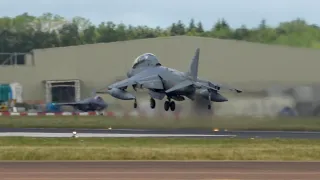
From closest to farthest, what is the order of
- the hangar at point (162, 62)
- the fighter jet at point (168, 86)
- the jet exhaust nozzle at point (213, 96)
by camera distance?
the jet exhaust nozzle at point (213, 96), the fighter jet at point (168, 86), the hangar at point (162, 62)

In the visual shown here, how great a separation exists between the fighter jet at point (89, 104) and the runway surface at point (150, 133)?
33.6 feet

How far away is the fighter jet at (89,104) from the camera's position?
68.6 m

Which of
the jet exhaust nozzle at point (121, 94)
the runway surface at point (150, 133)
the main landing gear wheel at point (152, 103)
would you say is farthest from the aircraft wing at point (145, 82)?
the runway surface at point (150, 133)

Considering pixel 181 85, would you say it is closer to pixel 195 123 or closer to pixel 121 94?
pixel 195 123

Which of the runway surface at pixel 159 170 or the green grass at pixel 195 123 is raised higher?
the green grass at pixel 195 123

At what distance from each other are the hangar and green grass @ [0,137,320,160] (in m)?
20.2

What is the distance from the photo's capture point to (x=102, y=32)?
343 feet

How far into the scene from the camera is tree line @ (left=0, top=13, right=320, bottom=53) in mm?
81375

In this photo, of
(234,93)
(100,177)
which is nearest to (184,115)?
(234,93)

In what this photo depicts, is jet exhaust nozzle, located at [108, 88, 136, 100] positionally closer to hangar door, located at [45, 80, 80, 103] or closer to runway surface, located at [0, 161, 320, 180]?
hangar door, located at [45, 80, 80, 103]

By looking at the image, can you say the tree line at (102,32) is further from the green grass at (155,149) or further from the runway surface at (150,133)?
the green grass at (155,149)

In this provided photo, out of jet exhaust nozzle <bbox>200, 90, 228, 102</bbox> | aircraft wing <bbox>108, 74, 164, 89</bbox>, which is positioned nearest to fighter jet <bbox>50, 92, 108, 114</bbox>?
aircraft wing <bbox>108, 74, 164, 89</bbox>

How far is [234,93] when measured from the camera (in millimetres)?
60625

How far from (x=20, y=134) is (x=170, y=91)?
12.1 metres
